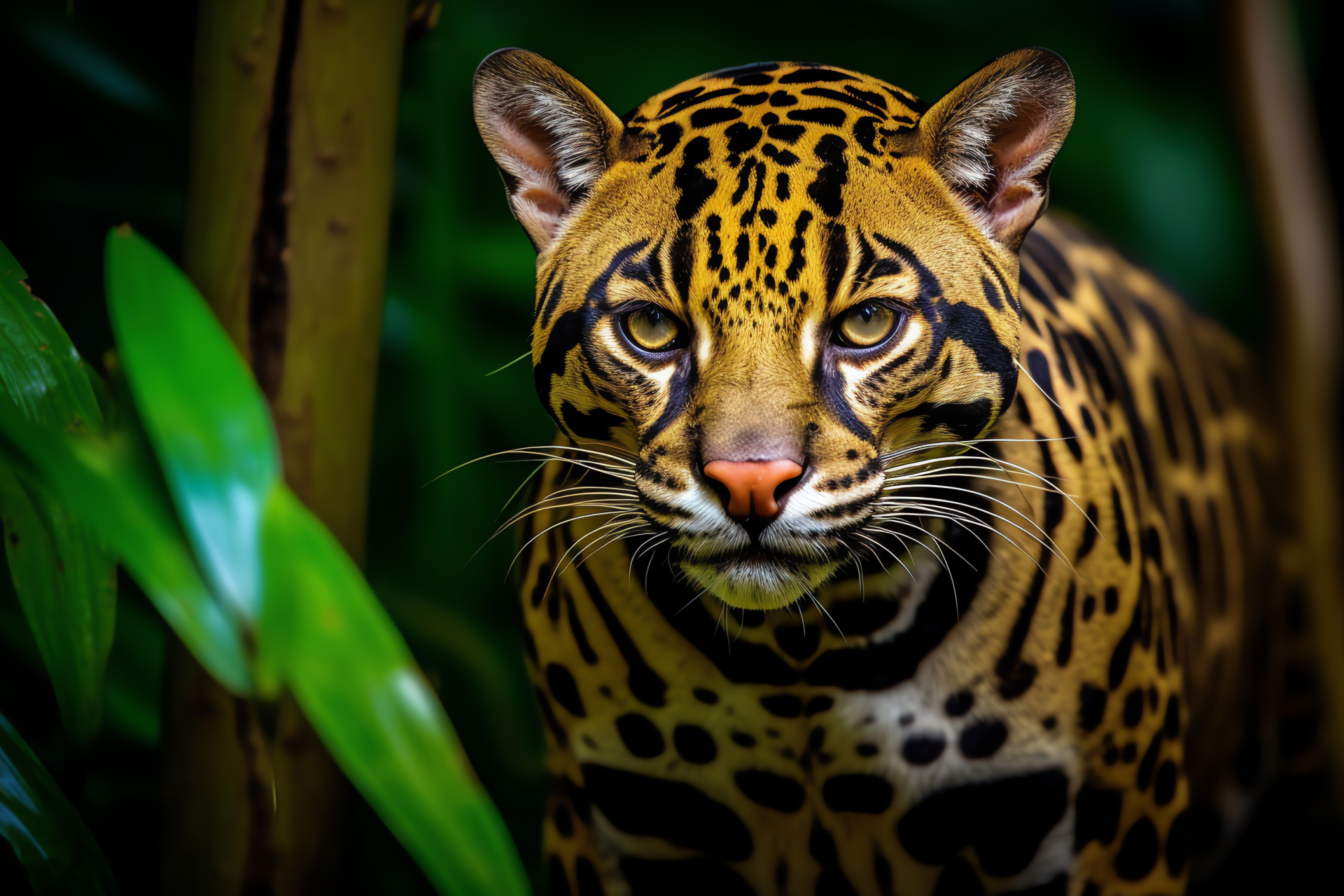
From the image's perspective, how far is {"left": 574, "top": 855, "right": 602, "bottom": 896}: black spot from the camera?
1455mm

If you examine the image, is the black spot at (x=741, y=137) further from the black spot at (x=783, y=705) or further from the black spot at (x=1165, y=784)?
the black spot at (x=1165, y=784)

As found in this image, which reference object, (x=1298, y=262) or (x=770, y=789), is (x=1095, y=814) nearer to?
(x=770, y=789)

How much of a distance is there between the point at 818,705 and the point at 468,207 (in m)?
1.38

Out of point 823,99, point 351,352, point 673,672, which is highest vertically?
point 823,99

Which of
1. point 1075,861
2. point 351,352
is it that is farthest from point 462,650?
point 1075,861

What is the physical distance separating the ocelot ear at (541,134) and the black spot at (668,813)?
2.09ft

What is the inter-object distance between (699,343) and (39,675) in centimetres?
152

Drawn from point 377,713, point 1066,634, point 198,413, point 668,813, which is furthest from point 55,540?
point 1066,634

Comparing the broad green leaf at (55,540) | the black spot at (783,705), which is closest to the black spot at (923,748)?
the black spot at (783,705)

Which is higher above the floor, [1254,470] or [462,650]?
[1254,470]

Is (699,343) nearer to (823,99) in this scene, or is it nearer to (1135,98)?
(823,99)

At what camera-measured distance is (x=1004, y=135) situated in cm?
116

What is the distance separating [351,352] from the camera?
139 centimetres

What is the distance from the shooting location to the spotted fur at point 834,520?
1.08 m
